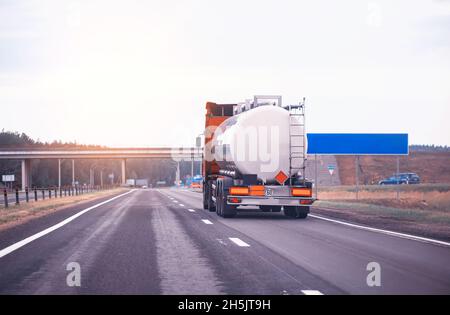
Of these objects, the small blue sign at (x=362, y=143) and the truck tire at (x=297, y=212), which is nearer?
the truck tire at (x=297, y=212)

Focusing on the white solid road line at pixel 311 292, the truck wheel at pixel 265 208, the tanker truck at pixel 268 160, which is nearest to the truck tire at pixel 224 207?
the tanker truck at pixel 268 160

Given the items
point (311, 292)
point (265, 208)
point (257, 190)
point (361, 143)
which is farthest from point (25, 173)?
point (311, 292)

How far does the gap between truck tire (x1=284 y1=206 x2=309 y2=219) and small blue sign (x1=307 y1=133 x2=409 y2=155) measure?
38.3ft

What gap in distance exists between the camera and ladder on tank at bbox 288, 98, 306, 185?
19.0 m

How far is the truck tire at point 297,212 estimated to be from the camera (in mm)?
20078

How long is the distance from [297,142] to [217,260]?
9734 mm

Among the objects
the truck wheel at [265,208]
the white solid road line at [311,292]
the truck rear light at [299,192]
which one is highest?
the truck rear light at [299,192]

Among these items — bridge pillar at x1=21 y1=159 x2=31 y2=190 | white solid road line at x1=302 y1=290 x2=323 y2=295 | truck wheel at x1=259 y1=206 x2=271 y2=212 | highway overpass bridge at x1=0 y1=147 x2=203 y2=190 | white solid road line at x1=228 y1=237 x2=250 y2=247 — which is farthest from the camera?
bridge pillar at x1=21 y1=159 x2=31 y2=190

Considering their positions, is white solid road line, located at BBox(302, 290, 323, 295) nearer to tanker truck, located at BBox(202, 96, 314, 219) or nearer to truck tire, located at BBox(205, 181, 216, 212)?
tanker truck, located at BBox(202, 96, 314, 219)

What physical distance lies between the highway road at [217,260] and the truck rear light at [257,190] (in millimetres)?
3372

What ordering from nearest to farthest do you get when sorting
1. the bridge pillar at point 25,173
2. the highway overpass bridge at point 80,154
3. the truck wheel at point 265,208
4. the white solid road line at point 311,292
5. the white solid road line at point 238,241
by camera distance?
the white solid road line at point 311,292, the white solid road line at point 238,241, the truck wheel at point 265,208, the highway overpass bridge at point 80,154, the bridge pillar at point 25,173

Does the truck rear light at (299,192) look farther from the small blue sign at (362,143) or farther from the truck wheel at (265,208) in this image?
the small blue sign at (362,143)

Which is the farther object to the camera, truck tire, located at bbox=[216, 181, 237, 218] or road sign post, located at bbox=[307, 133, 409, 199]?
road sign post, located at bbox=[307, 133, 409, 199]

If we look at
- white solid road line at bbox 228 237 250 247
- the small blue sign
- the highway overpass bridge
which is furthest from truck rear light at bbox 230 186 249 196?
the highway overpass bridge
